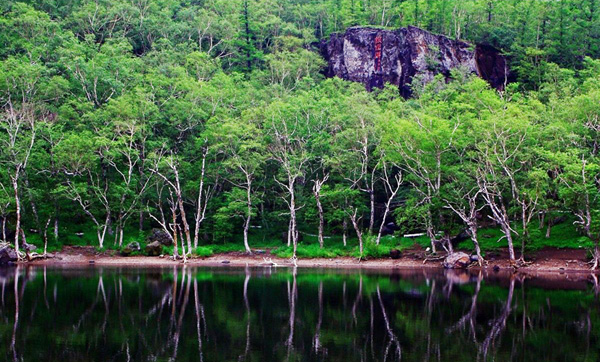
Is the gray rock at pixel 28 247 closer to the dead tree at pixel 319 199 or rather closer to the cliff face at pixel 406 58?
the dead tree at pixel 319 199

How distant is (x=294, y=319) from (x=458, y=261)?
24.2m

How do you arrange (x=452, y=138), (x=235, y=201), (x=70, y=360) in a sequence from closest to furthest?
1. (x=70, y=360)
2. (x=452, y=138)
3. (x=235, y=201)

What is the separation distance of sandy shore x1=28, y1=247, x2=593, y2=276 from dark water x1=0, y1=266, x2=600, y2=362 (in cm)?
746

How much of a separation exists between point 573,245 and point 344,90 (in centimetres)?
3447

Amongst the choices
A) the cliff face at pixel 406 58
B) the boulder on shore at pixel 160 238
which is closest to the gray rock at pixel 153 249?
the boulder on shore at pixel 160 238

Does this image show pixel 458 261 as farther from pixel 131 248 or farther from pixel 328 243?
pixel 131 248

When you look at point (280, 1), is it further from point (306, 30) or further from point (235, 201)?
point (235, 201)

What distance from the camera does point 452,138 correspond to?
139 ft

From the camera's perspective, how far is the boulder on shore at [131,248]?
45.4 m

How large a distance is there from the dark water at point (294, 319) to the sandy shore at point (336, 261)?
7464 millimetres

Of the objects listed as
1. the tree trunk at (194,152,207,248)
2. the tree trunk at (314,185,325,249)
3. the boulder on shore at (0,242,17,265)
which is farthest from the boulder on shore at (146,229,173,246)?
the tree trunk at (314,185,325,249)

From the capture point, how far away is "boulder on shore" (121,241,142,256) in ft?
149

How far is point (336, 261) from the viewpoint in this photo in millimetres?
44500

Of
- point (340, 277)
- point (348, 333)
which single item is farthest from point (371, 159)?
point (348, 333)
